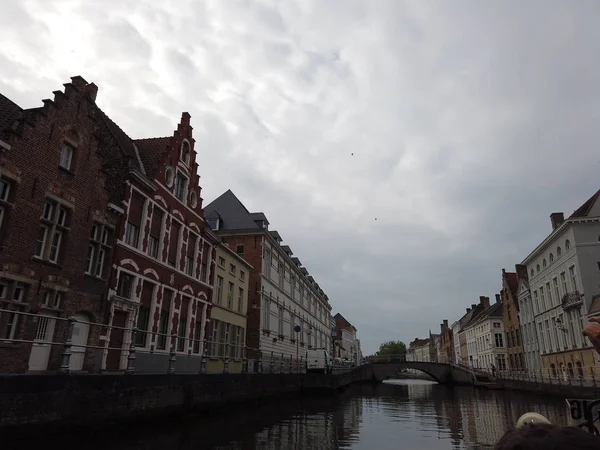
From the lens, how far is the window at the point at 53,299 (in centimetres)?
1566

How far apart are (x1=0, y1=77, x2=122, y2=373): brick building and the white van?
23.3 metres

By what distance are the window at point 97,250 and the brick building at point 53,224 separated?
0.04m

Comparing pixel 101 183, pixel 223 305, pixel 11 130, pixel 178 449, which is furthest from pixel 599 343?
pixel 223 305

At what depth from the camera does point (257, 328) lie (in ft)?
123

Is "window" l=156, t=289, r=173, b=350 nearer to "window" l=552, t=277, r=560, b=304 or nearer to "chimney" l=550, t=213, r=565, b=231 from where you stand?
"window" l=552, t=277, r=560, b=304

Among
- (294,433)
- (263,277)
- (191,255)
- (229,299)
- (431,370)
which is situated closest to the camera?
(294,433)

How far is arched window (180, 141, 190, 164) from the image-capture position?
87.7 ft

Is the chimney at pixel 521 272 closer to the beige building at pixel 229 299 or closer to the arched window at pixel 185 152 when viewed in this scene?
the beige building at pixel 229 299

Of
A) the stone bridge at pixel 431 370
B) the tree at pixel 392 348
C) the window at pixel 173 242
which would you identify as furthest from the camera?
the tree at pixel 392 348

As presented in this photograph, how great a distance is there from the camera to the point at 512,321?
62406 millimetres

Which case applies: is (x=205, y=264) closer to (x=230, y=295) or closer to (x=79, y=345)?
(x=230, y=295)

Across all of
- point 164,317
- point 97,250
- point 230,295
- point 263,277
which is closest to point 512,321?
point 263,277

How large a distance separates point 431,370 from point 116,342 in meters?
62.7

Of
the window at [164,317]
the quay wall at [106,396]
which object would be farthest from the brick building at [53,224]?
the window at [164,317]
